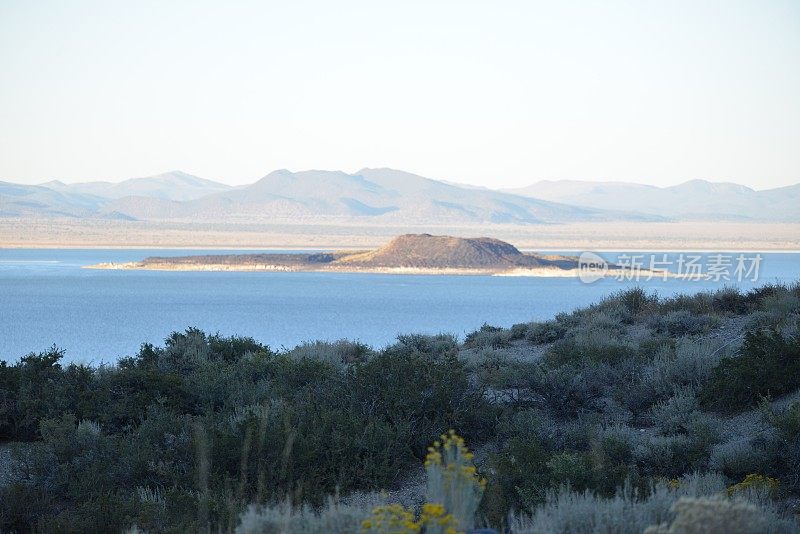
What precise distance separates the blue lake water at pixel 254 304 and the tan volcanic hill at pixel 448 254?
6.76 feet

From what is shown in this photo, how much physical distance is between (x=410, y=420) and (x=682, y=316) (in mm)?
8198

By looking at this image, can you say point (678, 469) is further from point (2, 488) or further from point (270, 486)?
point (2, 488)

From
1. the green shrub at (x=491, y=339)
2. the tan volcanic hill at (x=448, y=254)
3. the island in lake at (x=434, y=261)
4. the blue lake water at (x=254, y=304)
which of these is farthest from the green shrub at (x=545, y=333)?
the tan volcanic hill at (x=448, y=254)

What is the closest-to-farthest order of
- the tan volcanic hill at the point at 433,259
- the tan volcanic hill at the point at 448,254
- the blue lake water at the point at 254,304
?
the blue lake water at the point at 254,304 → the tan volcanic hill at the point at 433,259 → the tan volcanic hill at the point at 448,254

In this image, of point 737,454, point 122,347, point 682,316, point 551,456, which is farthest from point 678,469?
point 122,347

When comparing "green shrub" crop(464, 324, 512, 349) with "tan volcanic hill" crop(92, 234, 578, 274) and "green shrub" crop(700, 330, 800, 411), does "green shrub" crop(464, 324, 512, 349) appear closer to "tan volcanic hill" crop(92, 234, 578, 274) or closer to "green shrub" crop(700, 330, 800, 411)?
"green shrub" crop(700, 330, 800, 411)

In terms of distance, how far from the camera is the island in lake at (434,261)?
113 metres

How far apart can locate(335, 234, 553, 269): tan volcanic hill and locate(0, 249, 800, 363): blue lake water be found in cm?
206

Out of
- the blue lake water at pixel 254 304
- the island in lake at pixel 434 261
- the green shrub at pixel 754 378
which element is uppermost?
the green shrub at pixel 754 378

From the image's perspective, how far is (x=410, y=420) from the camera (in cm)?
996

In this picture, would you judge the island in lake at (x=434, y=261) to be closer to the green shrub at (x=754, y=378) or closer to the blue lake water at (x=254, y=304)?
the blue lake water at (x=254, y=304)

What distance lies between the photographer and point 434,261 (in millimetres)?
118875

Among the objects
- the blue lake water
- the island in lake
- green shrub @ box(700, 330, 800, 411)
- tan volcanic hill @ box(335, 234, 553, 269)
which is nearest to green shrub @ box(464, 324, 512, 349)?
green shrub @ box(700, 330, 800, 411)

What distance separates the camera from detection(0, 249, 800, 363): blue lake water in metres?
51.2
